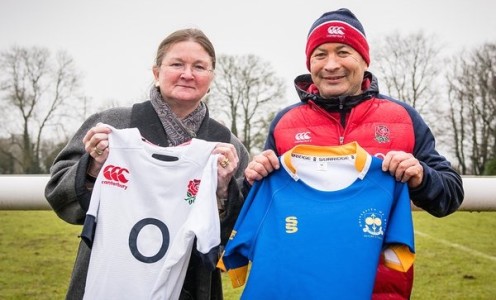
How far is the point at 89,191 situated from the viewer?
2418 millimetres

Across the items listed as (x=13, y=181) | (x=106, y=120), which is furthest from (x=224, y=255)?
(x=13, y=181)

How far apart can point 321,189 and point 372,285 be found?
529mm

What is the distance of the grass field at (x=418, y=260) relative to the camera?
5.07 m

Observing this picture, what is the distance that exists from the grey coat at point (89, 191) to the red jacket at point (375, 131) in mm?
488

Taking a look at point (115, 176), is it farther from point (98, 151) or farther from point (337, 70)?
point (337, 70)

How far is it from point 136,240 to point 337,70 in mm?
1486

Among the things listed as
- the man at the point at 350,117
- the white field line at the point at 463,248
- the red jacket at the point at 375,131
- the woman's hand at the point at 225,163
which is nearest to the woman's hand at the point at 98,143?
the woman's hand at the point at 225,163

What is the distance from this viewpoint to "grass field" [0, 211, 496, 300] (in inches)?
199

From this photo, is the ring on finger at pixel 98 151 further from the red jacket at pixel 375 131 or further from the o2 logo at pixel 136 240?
the red jacket at pixel 375 131

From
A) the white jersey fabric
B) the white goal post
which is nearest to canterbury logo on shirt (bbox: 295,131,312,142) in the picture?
the white jersey fabric

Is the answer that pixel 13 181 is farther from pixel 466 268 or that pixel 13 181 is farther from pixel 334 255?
pixel 466 268

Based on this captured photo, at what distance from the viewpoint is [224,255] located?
7.44 feet

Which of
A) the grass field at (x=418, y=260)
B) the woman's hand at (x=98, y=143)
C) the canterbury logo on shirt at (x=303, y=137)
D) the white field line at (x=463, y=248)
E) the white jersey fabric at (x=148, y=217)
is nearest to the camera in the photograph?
the white jersey fabric at (x=148, y=217)

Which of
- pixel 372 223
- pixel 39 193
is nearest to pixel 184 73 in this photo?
pixel 372 223
